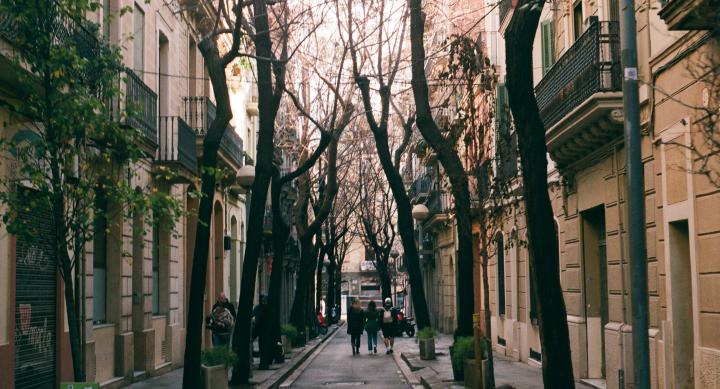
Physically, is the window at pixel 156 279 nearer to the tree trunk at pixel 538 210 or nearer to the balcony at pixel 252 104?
the tree trunk at pixel 538 210

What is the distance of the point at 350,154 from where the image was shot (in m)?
45.2

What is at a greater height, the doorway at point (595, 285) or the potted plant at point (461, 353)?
the doorway at point (595, 285)

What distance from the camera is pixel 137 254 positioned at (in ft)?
72.3

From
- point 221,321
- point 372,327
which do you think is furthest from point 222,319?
point 372,327

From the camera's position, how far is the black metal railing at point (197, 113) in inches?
1041

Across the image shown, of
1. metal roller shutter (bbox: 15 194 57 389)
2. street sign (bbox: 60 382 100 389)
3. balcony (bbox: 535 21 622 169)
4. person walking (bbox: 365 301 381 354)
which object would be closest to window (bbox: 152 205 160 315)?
metal roller shutter (bbox: 15 194 57 389)

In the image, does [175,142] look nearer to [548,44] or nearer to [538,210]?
[548,44]

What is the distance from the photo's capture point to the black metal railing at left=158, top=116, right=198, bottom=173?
22531mm

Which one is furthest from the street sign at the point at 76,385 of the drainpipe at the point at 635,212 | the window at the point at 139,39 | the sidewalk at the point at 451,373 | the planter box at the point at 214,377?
the window at the point at 139,39

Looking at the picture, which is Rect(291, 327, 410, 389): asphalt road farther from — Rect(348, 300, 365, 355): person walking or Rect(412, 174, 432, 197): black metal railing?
Rect(412, 174, 432, 197): black metal railing

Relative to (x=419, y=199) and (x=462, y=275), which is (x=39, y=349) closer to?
(x=462, y=275)

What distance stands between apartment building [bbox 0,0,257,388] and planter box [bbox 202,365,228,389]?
1888 millimetres

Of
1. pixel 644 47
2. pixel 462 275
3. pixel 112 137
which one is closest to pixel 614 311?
pixel 462 275

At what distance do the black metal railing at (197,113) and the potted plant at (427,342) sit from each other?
7.96 metres
